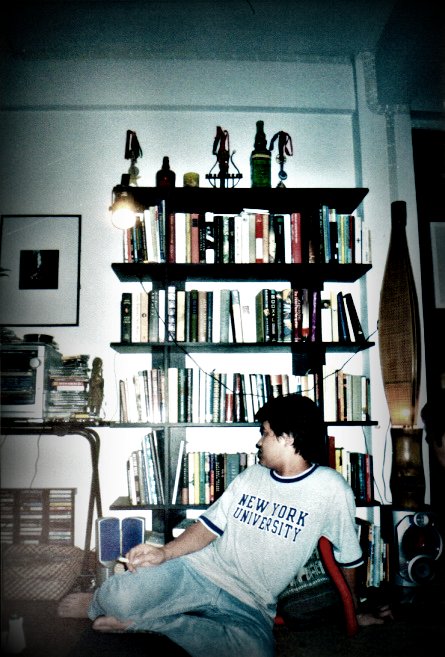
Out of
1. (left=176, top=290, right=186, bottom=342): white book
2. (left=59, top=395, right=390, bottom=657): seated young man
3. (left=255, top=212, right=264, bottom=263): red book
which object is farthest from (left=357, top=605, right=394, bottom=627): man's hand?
(left=255, top=212, right=264, bottom=263): red book

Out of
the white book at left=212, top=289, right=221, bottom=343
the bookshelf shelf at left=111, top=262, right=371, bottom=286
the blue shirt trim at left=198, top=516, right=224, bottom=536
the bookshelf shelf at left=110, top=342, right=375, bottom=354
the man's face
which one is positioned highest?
the bookshelf shelf at left=111, top=262, right=371, bottom=286

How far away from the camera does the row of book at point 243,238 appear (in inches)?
95.7

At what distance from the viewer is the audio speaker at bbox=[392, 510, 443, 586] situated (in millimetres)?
2033

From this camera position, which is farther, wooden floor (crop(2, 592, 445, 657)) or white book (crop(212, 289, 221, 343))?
white book (crop(212, 289, 221, 343))

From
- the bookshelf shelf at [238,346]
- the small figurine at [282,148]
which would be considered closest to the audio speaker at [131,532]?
the bookshelf shelf at [238,346]

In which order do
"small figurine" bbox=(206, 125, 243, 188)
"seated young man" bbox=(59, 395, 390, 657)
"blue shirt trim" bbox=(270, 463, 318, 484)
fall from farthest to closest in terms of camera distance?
"small figurine" bbox=(206, 125, 243, 188) < "blue shirt trim" bbox=(270, 463, 318, 484) < "seated young man" bbox=(59, 395, 390, 657)

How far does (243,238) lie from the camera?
2.46 metres

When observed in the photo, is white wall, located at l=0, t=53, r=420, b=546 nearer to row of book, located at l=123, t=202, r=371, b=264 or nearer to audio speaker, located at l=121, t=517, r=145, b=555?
row of book, located at l=123, t=202, r=371, b=264

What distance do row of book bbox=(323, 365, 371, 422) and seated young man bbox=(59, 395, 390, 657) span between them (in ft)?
2.51

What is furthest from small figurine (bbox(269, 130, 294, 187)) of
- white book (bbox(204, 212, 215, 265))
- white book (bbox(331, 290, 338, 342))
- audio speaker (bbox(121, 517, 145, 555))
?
audio speaker (bbox(121, 517, 145, 555))

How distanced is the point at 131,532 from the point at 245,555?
0.90 m

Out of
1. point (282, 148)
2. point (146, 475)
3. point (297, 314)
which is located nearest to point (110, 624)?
point (146, 475)

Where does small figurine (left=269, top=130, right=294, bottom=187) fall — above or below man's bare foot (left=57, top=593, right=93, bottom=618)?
above

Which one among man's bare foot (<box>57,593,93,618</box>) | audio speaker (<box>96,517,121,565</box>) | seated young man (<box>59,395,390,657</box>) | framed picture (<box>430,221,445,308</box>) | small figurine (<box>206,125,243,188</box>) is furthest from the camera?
framed picture (<box>430,221,445,308</box>)
